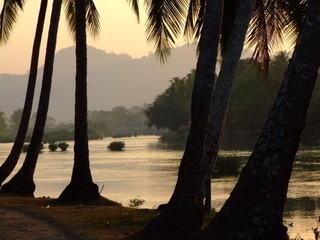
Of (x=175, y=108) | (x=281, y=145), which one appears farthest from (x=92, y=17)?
(x=175, y=108)

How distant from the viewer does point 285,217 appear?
2161 centimetres

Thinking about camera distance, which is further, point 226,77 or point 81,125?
point 81,125

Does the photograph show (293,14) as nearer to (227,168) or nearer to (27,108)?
(27,108)

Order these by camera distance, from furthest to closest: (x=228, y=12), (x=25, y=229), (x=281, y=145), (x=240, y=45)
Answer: (x=228, y=12), (x=25, y=229), (x=240, y=45), (x=281, y=145)

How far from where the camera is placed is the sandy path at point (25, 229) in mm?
12766

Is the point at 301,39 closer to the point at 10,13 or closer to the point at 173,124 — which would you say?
the point at 10,13

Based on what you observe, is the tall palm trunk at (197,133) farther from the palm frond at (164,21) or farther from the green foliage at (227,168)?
the green foliage at (227,168)

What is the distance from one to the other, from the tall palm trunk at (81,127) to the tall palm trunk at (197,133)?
7.99m

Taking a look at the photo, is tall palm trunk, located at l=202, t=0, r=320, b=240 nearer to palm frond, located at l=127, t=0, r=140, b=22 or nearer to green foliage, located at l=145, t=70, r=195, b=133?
palm frond, located at l=127, t=0, r=140, b=22

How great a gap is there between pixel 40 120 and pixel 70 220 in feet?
27.6

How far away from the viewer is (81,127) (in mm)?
19438

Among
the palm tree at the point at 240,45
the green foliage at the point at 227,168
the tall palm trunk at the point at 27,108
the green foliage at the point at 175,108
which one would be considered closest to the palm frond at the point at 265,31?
the palm tree at the point at 240,45

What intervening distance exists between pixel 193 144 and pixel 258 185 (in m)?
2.62

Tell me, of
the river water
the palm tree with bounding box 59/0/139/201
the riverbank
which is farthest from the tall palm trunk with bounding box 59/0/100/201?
the river water
